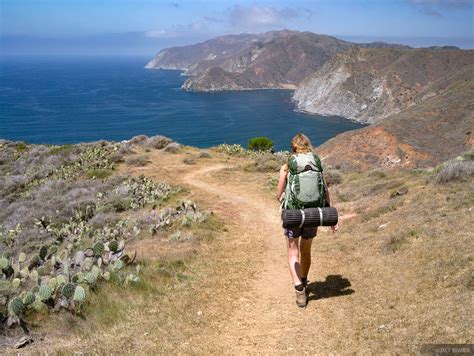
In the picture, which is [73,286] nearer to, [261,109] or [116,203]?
[116,203]

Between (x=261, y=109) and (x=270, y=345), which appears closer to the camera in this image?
(x=270, y=345)

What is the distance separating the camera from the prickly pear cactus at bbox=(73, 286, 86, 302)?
6.39m

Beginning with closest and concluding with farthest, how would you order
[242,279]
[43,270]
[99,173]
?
[242,279], [43,270], [99,173]

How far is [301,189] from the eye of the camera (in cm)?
586

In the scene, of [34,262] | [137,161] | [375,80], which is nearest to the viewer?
A: [34,262]

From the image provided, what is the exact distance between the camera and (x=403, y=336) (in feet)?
16.7

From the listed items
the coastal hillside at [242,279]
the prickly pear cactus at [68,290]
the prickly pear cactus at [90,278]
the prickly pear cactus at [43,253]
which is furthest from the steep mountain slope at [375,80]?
the prickly pear cactus at [68,290]

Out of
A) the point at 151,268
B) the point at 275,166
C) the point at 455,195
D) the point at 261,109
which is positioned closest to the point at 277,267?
the point at 151,268

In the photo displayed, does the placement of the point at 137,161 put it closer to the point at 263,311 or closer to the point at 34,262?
the point at 34,262

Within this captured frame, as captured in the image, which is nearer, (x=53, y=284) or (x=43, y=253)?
(x=53, y=284)

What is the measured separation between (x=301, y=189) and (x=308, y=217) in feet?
1.26

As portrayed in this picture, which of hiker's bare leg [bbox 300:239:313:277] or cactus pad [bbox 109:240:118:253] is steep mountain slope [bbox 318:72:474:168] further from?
hiker's bare leg [bbox 300:239:313:277]

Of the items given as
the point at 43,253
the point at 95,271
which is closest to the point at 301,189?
the point at 95,271

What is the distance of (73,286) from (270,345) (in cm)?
307
